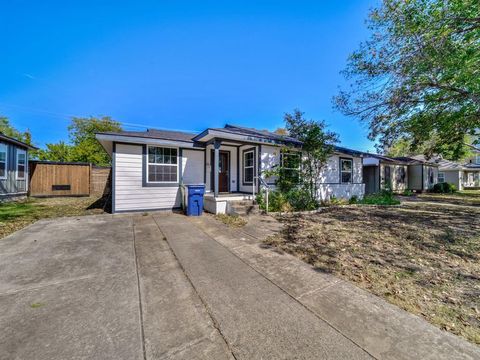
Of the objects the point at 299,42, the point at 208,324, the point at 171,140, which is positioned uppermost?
the point at 299,42

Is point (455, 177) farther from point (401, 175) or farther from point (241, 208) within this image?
point (241, 208)

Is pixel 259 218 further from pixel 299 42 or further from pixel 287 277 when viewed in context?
pixel 299 42

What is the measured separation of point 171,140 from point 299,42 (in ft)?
23.1

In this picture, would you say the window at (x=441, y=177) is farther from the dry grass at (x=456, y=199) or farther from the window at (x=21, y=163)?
the window at (x=21, y=163)

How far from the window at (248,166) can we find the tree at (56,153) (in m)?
19.7

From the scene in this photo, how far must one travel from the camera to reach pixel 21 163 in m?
12.1

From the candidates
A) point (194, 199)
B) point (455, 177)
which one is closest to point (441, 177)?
point (455, 177)

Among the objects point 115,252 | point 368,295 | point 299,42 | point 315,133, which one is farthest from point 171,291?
point 299,42

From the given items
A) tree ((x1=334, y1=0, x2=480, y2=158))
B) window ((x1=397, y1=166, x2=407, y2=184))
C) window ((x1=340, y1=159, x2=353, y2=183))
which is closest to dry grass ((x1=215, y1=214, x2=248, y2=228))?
tree ((x1=334, y1=0, x2=480, y2=158))

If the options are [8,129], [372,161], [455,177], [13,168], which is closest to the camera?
[13,168]

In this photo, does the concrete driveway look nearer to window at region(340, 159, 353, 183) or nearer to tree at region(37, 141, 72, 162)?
window at region(340, 159, 353, 183)

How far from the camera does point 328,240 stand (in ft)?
15.5

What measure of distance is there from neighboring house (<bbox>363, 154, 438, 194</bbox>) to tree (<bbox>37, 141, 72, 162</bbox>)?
2782 cm

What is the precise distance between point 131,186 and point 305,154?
773 cm
